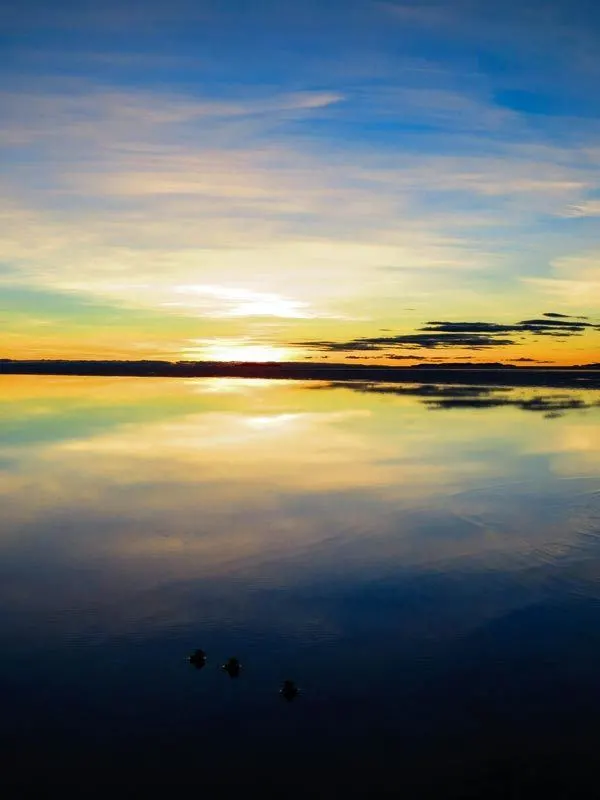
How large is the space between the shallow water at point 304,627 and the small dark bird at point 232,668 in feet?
0.27

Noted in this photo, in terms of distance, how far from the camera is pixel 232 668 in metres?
8.05

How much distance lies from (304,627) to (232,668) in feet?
5.05

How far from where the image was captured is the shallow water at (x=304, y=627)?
6633 millimetres

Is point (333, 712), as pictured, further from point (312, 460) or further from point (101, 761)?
point (312, 460)

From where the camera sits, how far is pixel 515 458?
74.4 feet

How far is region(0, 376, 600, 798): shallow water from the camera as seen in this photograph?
663 centimetres

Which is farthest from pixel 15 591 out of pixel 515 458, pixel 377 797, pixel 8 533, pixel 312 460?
pixel 515 458

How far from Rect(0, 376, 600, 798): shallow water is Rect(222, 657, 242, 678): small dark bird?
8 centimetres

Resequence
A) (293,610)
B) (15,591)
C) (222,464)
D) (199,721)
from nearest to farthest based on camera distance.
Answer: (199,721), (293,610), (15,591), (222,464)

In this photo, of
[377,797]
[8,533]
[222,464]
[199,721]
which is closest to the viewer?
[377,797]

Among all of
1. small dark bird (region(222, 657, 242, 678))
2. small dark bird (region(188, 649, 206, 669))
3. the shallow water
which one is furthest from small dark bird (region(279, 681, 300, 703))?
small dark bird (region(188, 649, 206, 669))

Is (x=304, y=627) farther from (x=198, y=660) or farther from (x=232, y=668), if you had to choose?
(x=198, y=660)

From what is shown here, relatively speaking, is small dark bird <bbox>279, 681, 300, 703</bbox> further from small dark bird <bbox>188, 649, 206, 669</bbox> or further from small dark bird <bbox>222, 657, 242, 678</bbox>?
small dark bird <bbox>188, 649, 206, 669</bbox>

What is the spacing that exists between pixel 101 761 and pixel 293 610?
377 cm
